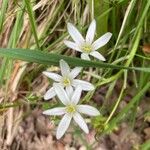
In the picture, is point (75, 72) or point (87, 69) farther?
point (87, 69)

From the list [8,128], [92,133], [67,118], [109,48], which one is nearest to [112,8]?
[109,48]

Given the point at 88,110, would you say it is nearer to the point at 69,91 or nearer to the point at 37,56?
the point at 69,91

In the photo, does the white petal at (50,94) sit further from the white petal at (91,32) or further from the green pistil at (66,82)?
the white petal at (91,32)

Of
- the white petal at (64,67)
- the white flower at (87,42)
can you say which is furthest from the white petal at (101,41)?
the white petal at (64,67)

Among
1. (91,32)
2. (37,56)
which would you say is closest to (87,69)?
(91,32)

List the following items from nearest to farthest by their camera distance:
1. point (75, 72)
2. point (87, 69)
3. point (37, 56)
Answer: point (37, 56) < point (75, 72) < point (87, 69)

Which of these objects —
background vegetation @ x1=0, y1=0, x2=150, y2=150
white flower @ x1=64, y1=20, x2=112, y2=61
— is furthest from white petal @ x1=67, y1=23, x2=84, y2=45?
background vegetation @ x1=0, y1=0, x2=150, y2=150

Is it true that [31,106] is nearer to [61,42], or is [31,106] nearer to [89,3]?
[61,42]

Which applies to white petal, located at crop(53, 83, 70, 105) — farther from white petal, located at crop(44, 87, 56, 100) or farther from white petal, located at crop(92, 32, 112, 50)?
white petal, located at crop(92, 32, 112, 50)
